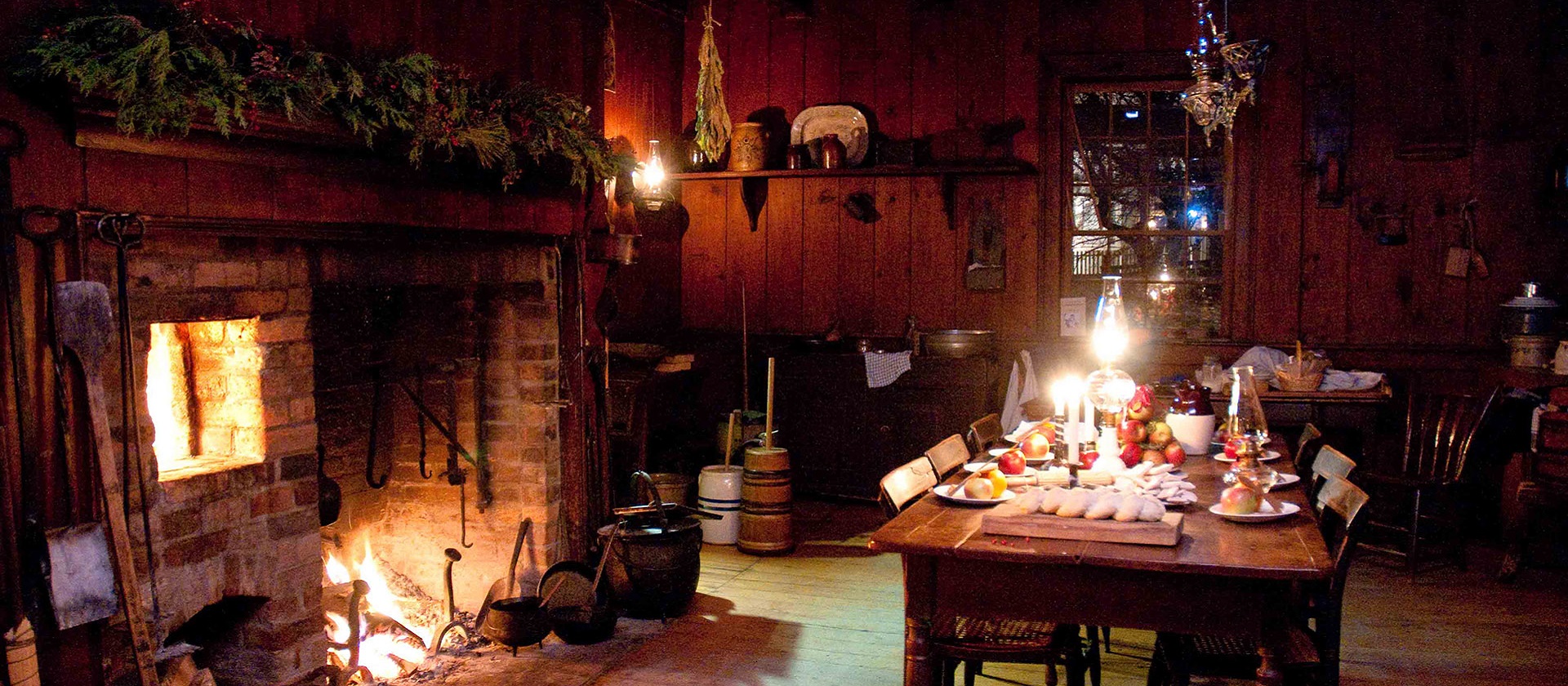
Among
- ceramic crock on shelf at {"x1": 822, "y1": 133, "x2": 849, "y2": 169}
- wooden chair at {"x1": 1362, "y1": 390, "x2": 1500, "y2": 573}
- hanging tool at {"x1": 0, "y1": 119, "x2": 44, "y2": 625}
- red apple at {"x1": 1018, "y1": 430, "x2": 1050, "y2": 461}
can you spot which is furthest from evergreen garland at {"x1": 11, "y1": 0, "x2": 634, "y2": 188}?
wooden chair at {"x1": 1362, "y1": 390, "x2": 1500, "y2": 573}

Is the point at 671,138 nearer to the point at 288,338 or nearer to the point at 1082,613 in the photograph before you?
the point at 288,338

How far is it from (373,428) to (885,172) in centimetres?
373

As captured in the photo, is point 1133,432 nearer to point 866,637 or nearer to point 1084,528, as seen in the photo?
point 1084,528

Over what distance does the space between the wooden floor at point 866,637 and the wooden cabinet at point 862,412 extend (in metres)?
1.22

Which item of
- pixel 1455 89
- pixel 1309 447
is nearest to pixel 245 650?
pixel 1309 447

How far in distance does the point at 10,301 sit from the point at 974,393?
492 cm

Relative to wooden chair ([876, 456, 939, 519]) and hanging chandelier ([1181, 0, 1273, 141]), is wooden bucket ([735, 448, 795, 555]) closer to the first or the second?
A: wooden chair ([876, 456, 939, 519])

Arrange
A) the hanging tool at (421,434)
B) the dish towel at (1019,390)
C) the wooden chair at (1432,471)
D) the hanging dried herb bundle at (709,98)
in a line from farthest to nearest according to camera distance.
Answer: the dish towel at (1019,390)
the hanging dried herb bundle at (709,98)
the wooden chair at (1432,471)
the hanging tool at (421,434)

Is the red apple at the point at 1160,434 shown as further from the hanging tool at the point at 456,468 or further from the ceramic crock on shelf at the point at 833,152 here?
the ceramic crock on shelf at the point at 833,152

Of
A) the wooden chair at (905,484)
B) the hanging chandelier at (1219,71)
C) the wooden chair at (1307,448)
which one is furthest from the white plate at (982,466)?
the hanging chandelier at (1219,71)

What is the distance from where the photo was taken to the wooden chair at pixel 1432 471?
546 centimetres

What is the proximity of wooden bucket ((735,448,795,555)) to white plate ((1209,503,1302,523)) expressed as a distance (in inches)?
108

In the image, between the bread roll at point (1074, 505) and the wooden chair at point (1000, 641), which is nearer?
the bread roll at point (1074, 505)

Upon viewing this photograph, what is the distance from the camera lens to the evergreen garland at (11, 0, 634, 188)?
260 centimetres
